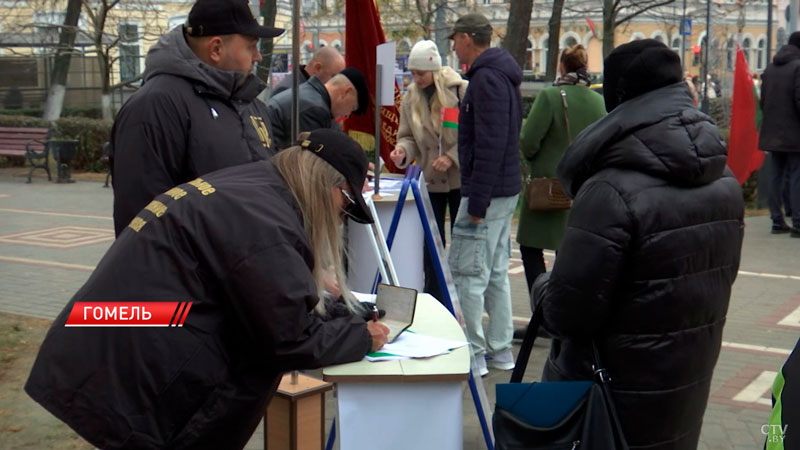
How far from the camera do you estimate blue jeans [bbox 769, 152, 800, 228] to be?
10.6 meters

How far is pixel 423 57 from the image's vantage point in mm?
6348

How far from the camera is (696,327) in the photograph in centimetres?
302

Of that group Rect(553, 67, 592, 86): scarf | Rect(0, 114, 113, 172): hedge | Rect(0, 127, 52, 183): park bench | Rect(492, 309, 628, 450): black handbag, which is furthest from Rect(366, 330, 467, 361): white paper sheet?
Rect(0, 114, 113, 172): hedge

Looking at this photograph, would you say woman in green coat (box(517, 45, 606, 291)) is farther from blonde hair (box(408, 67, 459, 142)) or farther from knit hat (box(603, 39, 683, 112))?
knit hat (box(603, 39, 683, 112))

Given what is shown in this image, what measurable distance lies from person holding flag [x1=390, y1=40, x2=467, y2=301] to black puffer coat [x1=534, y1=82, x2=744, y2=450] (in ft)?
10.9

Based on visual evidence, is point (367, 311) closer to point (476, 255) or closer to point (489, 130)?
point (489, 130)

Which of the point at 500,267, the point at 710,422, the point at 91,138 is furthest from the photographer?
the point at 91,138

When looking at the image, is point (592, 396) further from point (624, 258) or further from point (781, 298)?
point (781, 298)

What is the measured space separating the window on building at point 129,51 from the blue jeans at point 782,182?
16.2 m

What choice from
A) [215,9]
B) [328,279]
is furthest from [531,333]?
[215,9]

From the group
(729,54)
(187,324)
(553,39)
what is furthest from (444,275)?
(729,54)

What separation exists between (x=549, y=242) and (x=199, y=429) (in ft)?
12.8

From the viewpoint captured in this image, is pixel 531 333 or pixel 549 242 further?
pixel 549 242

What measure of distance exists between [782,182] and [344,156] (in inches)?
368
